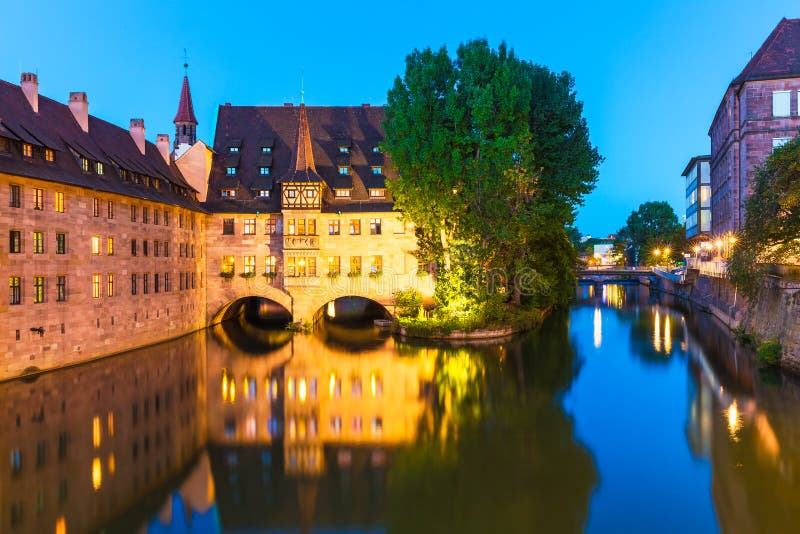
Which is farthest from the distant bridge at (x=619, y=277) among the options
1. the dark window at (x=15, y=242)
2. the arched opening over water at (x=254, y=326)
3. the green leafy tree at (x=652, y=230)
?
the dark window at (x=15, y=242)

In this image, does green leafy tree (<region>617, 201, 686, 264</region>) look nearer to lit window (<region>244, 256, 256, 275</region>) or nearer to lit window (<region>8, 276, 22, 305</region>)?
lit window (<region>244, 256, 256, 275</region>)

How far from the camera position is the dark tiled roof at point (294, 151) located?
3959cm

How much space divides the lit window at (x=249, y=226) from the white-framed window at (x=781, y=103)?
3394 cm

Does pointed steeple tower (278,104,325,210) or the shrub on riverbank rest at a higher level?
pointed steeple tower (278,104,325,210)

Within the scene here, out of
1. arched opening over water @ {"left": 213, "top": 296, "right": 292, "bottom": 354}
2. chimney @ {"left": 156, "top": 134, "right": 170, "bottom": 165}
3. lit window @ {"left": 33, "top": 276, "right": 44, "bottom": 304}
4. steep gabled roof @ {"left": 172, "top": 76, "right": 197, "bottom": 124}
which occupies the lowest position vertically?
arched opening over water @ {"left": 213, "top": 296, "right": 292, "bottom": 354}

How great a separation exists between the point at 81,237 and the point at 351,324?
2078cm

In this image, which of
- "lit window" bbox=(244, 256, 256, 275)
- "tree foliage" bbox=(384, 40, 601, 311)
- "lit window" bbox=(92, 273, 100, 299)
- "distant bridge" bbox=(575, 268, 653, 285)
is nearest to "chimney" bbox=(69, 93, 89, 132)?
"lit window" bbox=(92, 273, 100, 299)

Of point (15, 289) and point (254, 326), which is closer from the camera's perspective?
point (15, 289)

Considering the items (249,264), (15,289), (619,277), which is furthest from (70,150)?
(619,277)

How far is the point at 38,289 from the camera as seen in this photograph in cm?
2402

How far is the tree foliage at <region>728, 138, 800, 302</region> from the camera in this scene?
76.8 feet

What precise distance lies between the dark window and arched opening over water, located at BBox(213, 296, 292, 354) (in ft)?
40.2

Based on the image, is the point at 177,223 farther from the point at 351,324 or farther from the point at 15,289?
the point at 351,324

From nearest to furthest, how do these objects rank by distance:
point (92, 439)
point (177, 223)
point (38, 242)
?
point (92, 439)
point (38, 242)
point (177, 223)
